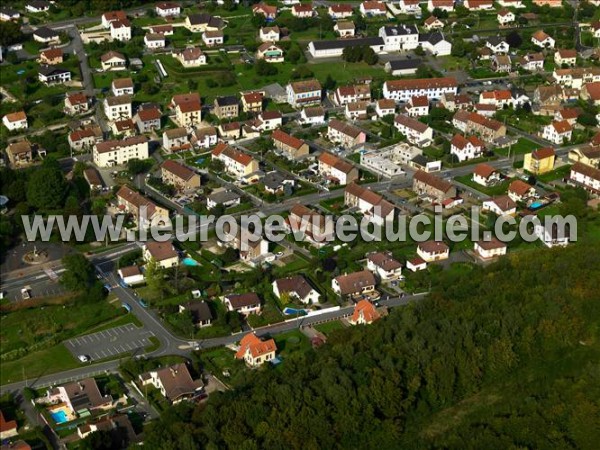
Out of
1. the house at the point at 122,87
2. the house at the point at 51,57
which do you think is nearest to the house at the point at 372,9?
the house at the point at 122,87

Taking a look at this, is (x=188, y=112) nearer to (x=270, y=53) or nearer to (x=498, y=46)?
(x=270, y=53)

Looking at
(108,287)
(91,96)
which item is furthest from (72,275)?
(91,96)

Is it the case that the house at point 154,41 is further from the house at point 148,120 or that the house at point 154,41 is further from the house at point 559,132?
the house at point 559,132

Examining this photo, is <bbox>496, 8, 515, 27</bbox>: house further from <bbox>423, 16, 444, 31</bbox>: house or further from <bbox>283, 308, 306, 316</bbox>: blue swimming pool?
<bbox>283, 308, 306, 316</bbox>: blue swimming pool

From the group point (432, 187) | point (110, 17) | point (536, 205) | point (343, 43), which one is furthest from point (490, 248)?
point (110, 17)

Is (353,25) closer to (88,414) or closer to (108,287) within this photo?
(108,287)

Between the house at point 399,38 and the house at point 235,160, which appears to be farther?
the house at point 399,38
